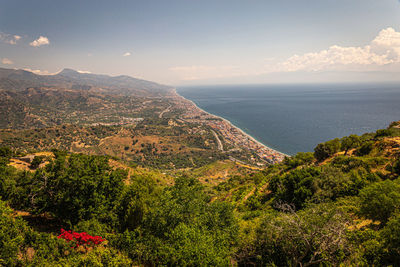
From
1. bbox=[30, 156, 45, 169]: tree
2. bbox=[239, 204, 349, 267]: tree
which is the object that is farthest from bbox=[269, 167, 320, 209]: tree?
bbox=[30, 156, 45, 169]: tree

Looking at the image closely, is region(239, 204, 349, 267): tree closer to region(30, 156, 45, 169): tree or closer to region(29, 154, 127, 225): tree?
region(29, 154, 127, 225): tree

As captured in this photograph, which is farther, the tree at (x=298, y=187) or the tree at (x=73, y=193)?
the tree at (x=298, y=187)

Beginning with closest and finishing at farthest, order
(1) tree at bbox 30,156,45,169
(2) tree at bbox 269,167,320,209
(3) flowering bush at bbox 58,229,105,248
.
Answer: (3) flowering bush at bbox 58,229,105,248
(2) tree at bbox 269,167,320,209
(1) tree at bbox 30,156,45,169

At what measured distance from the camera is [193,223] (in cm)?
1305

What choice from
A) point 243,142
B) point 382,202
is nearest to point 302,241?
point 382,202

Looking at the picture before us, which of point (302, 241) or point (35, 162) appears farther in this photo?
point (35, 162)

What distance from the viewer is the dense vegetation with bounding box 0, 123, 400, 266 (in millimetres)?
9102

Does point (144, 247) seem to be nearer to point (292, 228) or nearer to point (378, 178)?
point (292, 228)

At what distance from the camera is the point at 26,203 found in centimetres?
1546

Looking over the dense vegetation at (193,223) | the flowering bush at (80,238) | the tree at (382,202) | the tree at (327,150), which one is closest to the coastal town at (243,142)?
the tree at (327,150)

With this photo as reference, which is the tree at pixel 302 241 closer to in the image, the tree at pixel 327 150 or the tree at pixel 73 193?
the tree at pixel 73 193

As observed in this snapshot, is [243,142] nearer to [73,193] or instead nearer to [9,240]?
[73,193]

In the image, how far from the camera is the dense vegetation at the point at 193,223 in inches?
358

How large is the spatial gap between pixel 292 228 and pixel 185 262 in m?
6.28
